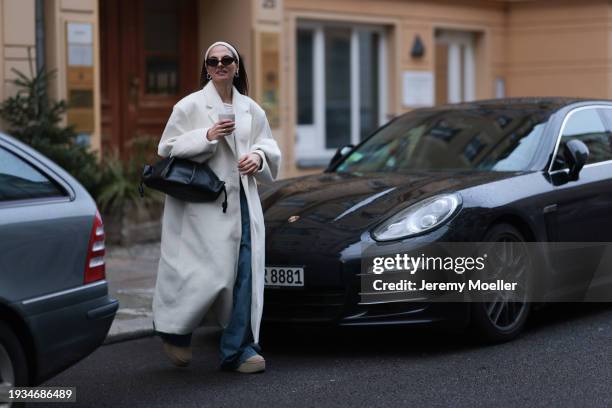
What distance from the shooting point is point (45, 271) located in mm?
4613

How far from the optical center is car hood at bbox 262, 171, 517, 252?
613 cm

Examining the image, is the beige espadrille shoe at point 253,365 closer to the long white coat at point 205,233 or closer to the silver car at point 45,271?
the long white coat at point 205,233

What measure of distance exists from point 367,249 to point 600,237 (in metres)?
1.97

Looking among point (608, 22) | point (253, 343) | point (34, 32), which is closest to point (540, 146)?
point (253, 343)

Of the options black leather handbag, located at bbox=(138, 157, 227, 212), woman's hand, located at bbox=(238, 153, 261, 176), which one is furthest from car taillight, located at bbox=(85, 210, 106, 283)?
woman's hand, located at bbox=(238, 153, 261, 176)

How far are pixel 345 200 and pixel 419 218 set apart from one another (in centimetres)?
54

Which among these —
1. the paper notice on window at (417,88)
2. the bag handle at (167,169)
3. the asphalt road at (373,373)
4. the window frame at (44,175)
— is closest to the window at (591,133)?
the asphalt road at (373,373)

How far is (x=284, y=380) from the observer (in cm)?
564

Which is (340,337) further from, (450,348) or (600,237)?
(600,237)

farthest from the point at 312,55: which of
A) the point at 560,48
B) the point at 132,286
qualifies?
the point at 132,286

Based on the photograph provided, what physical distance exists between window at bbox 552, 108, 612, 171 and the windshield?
185mm

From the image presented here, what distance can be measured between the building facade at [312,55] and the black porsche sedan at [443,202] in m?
4.24

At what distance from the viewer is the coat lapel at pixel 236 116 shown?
19.0 feet

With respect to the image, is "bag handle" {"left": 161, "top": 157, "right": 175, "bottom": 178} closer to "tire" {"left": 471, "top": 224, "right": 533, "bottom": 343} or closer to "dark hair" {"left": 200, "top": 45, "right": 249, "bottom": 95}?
"dark hair" {"left": 200, "top": 45, "right": 249, "bottom": 95}
